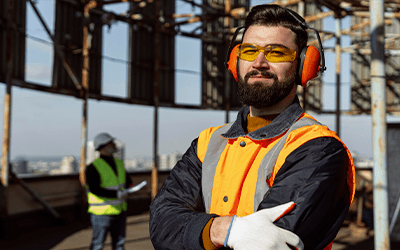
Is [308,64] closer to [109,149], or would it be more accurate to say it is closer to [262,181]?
[262,181]

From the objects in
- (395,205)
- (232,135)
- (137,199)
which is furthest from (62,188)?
(232,135)

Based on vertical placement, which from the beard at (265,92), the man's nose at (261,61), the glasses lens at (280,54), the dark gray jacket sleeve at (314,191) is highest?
the glasses lens at (280,54)

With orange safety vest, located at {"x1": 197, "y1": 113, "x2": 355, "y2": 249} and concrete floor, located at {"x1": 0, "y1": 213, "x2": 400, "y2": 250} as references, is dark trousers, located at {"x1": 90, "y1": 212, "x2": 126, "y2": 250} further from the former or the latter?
orange safety vest, located at {"x1": 197, "y1": 113, "x2": 355, "y2": 249}

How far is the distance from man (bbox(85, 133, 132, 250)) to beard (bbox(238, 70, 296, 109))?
441cm

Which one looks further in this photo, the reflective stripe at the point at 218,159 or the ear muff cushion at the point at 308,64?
A: the ear muff cushion at the point at 308,64

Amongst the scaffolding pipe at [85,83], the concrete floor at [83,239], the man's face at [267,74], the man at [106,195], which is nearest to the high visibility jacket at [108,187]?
the man at [106,195]

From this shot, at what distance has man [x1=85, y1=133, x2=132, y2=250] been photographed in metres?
5.75

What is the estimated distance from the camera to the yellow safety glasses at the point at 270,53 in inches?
69.2

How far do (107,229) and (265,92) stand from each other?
15.0 feet

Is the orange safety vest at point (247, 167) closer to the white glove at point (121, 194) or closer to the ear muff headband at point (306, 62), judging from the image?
the ear muff headband at point (306, 62)

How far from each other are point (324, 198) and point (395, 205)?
8.95m

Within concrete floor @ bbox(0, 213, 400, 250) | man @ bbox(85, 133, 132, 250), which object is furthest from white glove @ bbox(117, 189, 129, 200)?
concrete floor @ bbox(0, 213, 400, 250)

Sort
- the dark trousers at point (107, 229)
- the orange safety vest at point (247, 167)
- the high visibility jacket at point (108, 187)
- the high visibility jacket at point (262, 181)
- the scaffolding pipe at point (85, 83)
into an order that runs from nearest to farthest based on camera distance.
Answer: the high visibility jacket at point (262, 181) → the orange safety vest at point (247, 167) → the dark trousers at point (107, 229) → the high visibility jacket at point (108, 187) → the scaffolding pipe at point (85, 83)

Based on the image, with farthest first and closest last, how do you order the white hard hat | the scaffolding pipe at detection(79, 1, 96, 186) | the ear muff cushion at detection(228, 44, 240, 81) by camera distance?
the scaffolding pipe at detection(79, 1, 96, 186), the white hard hat, the ear muff cushion at detection(228, 44, 240, 81)
